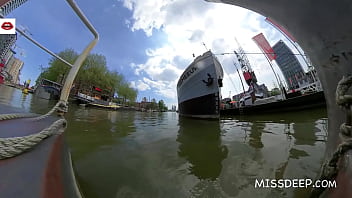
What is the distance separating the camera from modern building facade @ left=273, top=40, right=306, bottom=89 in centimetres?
2746

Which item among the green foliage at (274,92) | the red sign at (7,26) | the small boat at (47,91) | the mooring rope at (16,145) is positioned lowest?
the mooring rope at (16,145)

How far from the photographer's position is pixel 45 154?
72cm

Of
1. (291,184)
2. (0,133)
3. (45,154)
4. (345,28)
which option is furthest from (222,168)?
(0,133)

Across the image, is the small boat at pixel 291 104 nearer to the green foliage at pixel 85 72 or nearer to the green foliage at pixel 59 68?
the green foliage at pixel 85 72

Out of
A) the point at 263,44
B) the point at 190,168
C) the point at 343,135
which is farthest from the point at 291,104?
the point at 263,44

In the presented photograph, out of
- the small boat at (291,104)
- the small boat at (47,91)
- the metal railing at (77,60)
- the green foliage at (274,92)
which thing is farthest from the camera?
the green foliage at (274,92)

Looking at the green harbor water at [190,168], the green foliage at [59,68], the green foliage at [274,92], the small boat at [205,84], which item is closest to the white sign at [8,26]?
the green harbor water at [190,168]

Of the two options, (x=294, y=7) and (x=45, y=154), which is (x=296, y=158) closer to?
(x=294, y=7)

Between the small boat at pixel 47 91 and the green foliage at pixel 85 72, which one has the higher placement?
the green foliage at pixel 85 72

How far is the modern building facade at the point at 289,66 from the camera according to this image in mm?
27458

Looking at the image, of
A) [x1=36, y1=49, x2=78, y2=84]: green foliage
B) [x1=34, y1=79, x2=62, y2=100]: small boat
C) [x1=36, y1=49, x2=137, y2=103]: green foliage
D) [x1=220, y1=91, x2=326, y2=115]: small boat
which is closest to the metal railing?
[x1=220, y1=91, x2=326, y2=115]: small boat

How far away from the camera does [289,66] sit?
30078 mm

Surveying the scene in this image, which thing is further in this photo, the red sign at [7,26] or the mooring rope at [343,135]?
the red sign at [7,26]

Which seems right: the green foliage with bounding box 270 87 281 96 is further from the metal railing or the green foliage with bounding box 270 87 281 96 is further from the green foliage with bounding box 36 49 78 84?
the green foliage with bounding box 36 49 78 84
